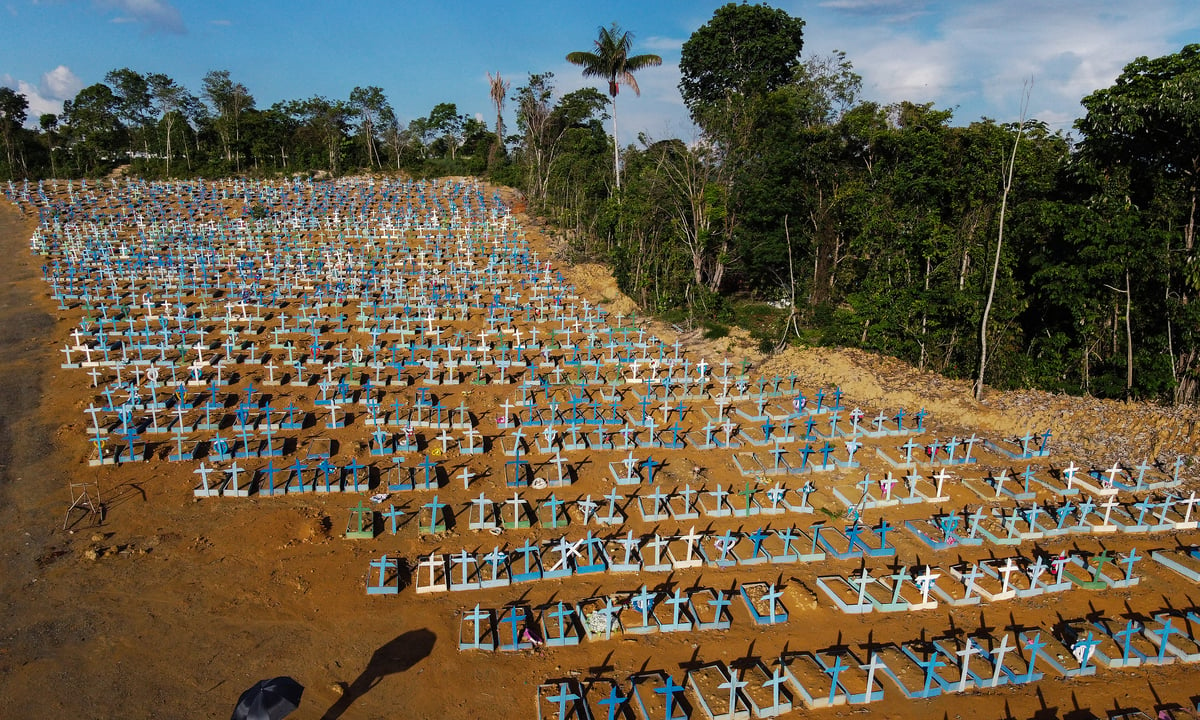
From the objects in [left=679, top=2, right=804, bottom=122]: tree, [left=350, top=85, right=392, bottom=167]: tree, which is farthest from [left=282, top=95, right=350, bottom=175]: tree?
[left=679, top=2, right=804, bottom=122]: tree

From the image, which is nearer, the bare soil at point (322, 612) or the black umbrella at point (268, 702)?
the black umbrella at point (268, 702)

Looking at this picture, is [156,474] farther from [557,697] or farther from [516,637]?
[557,697]

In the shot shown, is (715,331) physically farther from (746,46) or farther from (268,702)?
(746,46)

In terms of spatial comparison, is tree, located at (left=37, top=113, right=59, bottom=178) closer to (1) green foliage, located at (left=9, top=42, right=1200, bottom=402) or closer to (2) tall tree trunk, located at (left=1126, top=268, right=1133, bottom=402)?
(1) green foliage, located at (left=9, top=42, right=1200, bottom=402)

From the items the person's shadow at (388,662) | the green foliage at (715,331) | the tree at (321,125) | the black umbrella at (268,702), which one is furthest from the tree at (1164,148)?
the tree at (321,125)

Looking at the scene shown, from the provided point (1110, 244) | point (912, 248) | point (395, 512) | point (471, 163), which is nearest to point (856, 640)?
point (395, 512)

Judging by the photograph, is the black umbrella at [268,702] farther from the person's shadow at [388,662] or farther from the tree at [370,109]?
the tree at [370,109]
